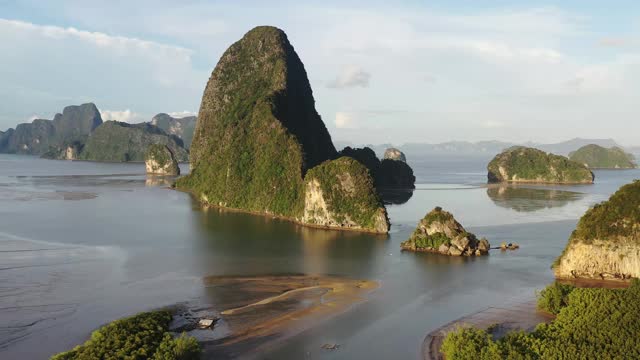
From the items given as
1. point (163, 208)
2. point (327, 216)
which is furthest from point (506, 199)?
point (163, 208)

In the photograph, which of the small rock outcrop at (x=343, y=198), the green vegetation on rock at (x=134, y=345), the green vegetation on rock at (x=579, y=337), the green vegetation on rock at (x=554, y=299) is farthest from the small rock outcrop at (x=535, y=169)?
the green vegetation on rock at (x=134, y=345)

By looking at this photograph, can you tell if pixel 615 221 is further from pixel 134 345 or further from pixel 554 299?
pixel 134 345

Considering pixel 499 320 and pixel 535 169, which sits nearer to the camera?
pixel 499 320

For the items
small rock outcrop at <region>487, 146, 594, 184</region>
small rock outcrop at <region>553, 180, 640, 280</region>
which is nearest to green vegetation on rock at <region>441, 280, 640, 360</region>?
small rock outcrop at <region>553, 180, 640, 280</region>

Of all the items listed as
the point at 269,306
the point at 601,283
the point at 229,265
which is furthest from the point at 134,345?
the point at 601,283

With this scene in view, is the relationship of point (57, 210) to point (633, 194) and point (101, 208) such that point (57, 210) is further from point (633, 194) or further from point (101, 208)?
point (633, 194)

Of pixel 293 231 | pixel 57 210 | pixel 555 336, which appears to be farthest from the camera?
pixel 57 210

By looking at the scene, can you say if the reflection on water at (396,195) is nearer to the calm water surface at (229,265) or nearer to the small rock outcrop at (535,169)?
the calm water surface at (229,265)
